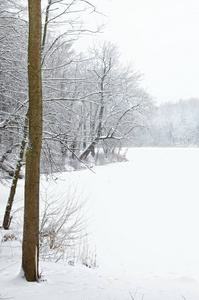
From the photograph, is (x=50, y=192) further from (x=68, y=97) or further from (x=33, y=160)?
(x=68, y=97)

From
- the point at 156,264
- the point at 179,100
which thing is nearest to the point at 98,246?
the point at 156,264

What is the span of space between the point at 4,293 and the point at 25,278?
44cm

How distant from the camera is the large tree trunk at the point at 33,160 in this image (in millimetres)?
3379

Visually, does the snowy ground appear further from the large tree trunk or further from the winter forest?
the large tree trunk

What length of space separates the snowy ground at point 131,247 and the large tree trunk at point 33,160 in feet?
0.95

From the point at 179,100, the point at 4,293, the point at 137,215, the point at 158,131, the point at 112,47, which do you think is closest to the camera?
the point at 4,293

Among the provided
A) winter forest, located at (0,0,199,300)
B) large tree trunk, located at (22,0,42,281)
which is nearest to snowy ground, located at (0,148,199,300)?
winter forest, located at (0,0,199,300)

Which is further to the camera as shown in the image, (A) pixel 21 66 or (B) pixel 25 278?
(A) pixel 21 66

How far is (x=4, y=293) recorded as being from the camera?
9.76 ft

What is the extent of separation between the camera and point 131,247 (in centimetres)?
726

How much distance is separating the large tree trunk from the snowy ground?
290 mm

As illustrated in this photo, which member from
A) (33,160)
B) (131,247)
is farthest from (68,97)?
(33,160)

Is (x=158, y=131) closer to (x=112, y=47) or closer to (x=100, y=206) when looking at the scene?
(x=112, y=47)

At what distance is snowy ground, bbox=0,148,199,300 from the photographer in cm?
344
